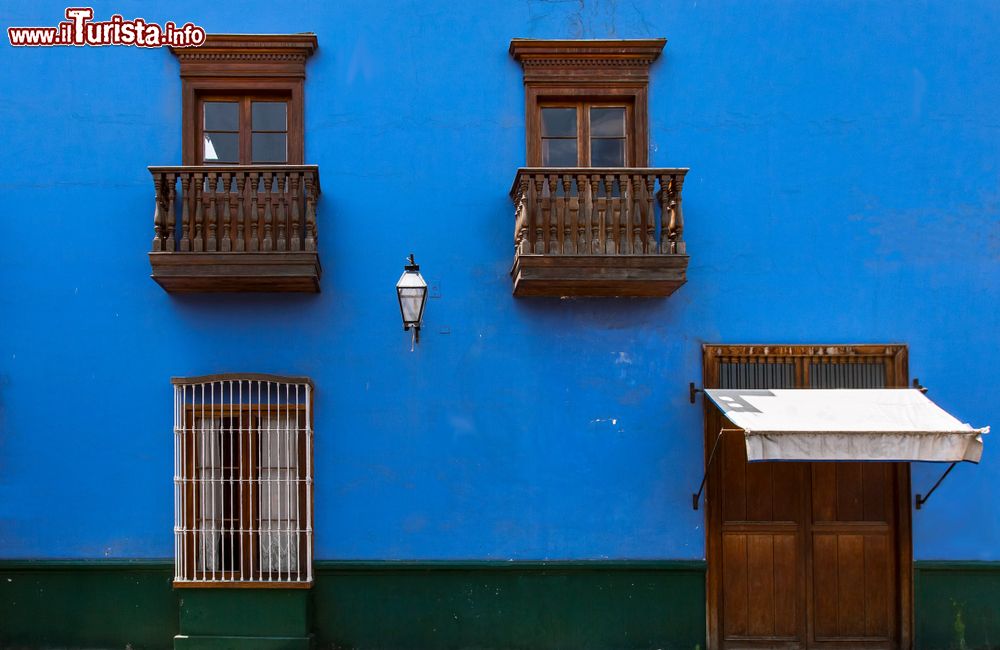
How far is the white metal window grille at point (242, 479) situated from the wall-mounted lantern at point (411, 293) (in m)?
1.12

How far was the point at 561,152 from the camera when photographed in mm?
7730

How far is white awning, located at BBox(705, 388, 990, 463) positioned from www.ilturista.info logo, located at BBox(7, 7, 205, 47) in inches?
225

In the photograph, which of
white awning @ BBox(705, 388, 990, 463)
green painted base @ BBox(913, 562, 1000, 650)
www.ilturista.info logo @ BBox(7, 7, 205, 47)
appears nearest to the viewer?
white awning @ BBox(705, 388, 990, 463)

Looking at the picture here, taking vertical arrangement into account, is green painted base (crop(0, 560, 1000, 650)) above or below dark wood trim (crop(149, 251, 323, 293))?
below

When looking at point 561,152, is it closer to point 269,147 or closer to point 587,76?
point 587,76

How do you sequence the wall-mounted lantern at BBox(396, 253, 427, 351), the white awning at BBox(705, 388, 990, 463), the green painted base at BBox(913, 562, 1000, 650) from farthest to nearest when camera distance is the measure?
the green painted base at BBox(913, 562, 1000, 650)
the wall-mounted lantern at BBox(396, 253, 427, 351)
the white awning at BBox(705, 388, 990, 463)

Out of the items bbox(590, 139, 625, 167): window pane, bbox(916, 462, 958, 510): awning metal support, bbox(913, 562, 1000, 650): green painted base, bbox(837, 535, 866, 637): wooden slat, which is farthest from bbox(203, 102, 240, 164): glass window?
bbox(913, 562, 1000, 650): green painted base

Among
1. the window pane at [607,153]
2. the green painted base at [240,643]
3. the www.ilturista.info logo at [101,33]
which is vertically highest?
the www.ilturista.info logo at [101,33]

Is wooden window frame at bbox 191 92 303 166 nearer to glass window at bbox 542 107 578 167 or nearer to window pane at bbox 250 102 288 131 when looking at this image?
window pane at bbox 250 102 288 131

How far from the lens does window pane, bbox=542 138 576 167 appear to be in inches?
304

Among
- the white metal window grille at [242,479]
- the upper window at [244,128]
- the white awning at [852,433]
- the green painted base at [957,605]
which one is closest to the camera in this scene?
the white awning at [852,433]

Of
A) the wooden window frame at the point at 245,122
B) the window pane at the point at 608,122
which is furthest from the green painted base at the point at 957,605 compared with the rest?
the wooden window frame at the point at 245,122

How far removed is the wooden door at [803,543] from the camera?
7344 millimetres

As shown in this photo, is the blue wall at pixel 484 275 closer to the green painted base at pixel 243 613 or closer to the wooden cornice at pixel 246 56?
the wooden cornice at pixel 246 56
